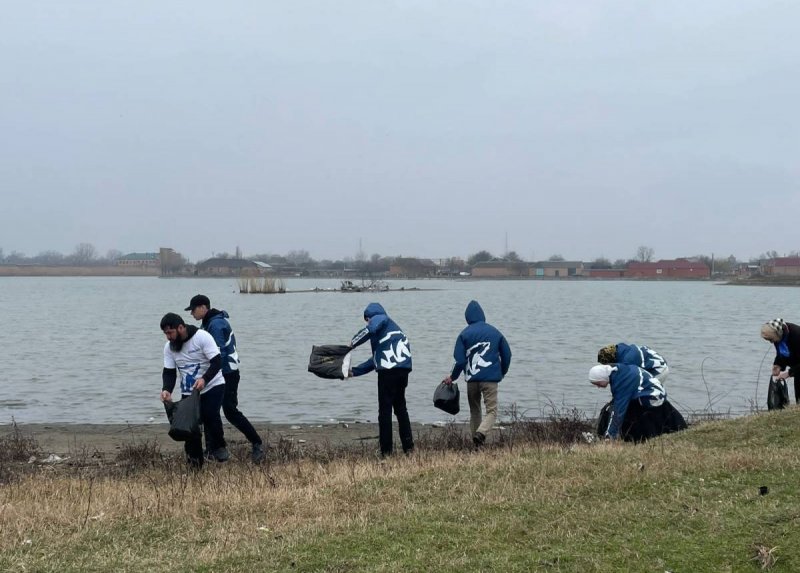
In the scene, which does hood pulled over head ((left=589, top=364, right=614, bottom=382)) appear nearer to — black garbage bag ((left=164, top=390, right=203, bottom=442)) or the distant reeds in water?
black garbage bag ((left=164, top=390, right=203, bottom=442))

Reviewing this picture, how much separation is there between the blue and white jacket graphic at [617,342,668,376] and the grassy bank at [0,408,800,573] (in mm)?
1266

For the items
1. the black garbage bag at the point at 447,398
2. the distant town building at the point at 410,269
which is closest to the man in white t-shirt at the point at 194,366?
A: the black garbage bag at the point at 447,398

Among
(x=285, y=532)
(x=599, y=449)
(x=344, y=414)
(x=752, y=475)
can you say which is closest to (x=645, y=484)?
(x=752, y=475)

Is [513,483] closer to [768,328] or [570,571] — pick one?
[570,571]

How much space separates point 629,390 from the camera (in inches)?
357

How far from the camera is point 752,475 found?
6457 mm

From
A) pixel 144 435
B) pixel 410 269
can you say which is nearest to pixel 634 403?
pixel 144 435

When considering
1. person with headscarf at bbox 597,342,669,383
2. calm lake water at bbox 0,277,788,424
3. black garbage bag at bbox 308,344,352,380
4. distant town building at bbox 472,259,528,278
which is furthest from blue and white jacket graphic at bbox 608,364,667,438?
distant town building at bbox 472,259,528,278

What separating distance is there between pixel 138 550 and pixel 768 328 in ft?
27.0

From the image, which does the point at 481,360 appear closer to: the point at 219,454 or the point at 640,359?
the point at 640,359

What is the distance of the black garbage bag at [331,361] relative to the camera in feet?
32.1

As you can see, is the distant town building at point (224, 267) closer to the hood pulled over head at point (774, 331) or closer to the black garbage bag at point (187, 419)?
the hood pulled over head at point (774, 331)

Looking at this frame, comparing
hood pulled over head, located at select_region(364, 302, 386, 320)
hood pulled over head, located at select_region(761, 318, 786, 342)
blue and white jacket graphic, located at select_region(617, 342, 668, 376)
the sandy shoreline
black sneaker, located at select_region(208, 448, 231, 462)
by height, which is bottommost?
the sandy shoreline

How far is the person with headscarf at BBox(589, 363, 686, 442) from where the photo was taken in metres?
9.07
